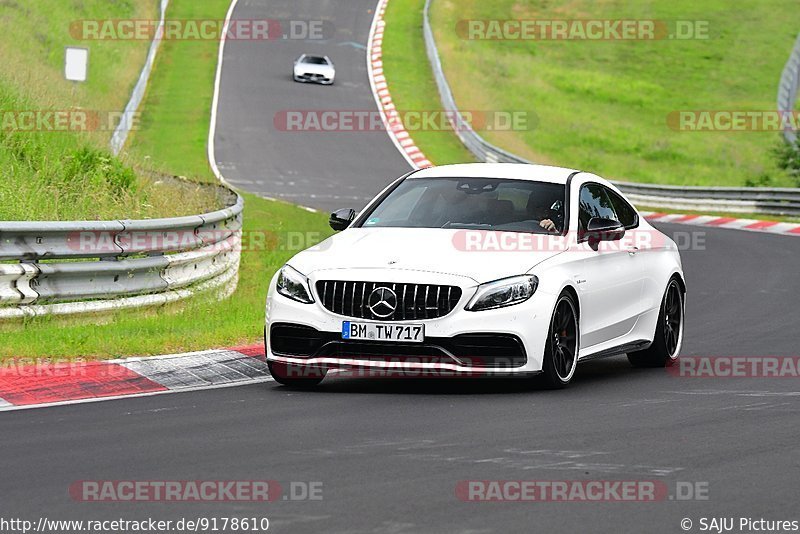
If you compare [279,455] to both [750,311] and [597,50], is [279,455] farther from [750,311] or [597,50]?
[597,50]

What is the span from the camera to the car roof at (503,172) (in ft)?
36.1

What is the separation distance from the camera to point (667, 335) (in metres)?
11.9

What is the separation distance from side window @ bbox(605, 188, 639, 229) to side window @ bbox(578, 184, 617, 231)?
0.09 metres

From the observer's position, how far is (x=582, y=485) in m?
6.72

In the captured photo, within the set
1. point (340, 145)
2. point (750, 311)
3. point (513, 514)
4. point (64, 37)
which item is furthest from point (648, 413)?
point (64, 37)

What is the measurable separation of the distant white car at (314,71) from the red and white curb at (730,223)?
18.9 meters

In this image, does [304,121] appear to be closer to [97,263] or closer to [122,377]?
[97,263]

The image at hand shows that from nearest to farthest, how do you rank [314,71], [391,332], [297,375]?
[391,332] < [297,375] < [314,71]

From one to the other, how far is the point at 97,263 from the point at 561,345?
4.18 meters

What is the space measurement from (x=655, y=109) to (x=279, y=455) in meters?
54.3

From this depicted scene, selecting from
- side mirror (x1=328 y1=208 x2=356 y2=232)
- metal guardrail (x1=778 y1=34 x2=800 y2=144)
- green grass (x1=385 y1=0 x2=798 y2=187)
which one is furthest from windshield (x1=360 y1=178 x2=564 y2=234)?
metal guardrail (x1=778 y1=34 x2=800 y2=144)

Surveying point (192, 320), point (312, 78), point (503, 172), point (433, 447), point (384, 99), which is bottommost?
point (192, 320)

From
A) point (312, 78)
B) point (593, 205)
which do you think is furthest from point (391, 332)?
point (312, 78)

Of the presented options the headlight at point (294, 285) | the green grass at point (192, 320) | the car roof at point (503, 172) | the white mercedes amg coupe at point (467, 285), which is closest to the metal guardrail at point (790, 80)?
the green grass at point (192, 320)
